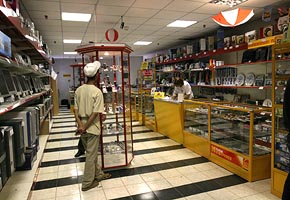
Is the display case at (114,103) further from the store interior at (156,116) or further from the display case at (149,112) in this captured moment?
the display case at (149,112)

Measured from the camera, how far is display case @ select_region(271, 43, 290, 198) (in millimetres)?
2811

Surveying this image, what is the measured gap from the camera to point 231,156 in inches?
143

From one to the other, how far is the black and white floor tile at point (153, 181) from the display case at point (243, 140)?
145 mm

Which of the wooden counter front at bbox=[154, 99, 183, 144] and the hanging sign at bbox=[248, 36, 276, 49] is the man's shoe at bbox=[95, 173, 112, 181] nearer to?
the wooden counter front at bbox=[154, 99, 183, 144]

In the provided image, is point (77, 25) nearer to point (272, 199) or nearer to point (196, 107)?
point (196, 107)

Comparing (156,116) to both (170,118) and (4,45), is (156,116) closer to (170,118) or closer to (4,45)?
(170,118)

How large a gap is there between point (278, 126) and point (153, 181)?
1.86 metres

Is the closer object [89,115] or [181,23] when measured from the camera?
[89,115]

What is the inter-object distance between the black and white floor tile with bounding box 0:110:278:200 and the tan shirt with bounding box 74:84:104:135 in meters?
0.87

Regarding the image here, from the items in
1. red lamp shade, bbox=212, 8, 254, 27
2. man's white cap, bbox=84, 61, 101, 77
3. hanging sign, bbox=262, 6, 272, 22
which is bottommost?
man's white cap, bbox=84, 61, 101, 77

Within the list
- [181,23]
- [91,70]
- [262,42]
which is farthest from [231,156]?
[181,23]

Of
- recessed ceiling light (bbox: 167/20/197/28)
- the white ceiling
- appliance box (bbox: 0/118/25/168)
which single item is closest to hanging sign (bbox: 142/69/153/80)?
the white ceiling

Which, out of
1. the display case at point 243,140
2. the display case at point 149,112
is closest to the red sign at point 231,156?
the display case at point 243,140

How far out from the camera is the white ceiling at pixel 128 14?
4668mm
